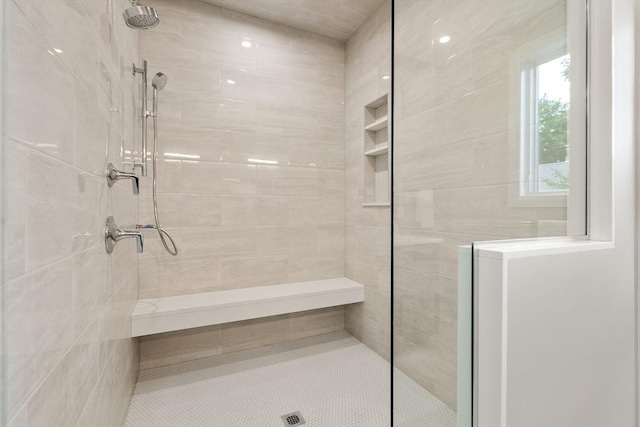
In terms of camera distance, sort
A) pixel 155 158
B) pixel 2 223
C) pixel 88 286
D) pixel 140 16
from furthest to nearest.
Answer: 1. pixel 155 158
2. pixel 140 16
3. pixel 88 286
4. pixel 2 223

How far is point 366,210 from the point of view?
2.44 m

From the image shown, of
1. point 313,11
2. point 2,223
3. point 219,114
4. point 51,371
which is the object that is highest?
point 313,11

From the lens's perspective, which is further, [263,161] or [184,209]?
[263,161]

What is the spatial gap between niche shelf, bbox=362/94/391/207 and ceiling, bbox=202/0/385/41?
0.69 m

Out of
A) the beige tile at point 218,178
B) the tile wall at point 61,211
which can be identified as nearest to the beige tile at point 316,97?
the beige tile at point 218,178

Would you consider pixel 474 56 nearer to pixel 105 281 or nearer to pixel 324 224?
pixel 105 281

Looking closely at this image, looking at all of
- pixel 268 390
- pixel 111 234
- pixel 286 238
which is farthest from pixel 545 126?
pixel 286 238

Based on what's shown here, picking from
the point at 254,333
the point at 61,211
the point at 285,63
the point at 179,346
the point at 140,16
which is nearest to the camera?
the point at 61,211

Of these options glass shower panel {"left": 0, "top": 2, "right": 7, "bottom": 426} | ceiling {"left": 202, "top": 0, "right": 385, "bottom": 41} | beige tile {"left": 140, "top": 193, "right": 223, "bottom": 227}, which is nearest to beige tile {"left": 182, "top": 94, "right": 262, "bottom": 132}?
beige tile {"left": 140, "top": 193, "right": 223, "bottom": 227}

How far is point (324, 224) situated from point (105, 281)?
1.73 meters

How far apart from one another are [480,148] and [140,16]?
152cm

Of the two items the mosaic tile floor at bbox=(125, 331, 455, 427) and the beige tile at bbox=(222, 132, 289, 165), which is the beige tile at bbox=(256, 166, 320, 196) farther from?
the mosaic tile floor at bbox=(125, 331, 455, 427)

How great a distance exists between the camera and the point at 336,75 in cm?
270

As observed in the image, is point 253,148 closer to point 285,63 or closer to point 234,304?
point 285,63
